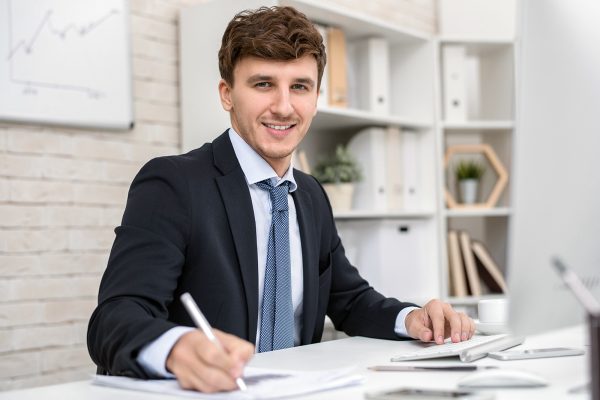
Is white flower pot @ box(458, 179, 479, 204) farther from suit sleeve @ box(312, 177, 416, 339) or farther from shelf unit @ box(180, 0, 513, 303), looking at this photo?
suit sleeve @ box(312, 177, 416, 339)

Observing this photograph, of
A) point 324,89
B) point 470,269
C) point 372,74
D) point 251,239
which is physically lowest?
point 470,269

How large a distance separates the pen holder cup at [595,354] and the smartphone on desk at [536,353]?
0.45 meters

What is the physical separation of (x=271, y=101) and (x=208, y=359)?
2.78ft

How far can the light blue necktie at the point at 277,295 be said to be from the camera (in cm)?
163

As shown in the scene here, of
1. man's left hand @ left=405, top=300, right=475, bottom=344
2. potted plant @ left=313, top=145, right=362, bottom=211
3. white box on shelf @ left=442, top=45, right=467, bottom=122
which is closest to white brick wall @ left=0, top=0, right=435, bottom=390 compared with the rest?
potted plant @ left=313, top=145, right=362, bottom=211

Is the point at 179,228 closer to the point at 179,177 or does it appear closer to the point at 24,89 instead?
the point at 179,177

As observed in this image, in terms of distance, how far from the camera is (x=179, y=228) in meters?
1.53

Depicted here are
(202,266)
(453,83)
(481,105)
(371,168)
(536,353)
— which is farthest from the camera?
(481,105)

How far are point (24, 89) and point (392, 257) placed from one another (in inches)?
63.7

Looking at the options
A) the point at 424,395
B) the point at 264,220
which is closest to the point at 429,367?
the point at 424,395

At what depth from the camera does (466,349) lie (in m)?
1.32

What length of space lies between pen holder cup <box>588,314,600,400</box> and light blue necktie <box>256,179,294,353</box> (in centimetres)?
86

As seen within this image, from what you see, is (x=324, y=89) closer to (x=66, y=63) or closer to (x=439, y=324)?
(x=66, y=63)

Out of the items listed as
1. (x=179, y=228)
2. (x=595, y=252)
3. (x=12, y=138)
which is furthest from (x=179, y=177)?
(x=12, y=138)
